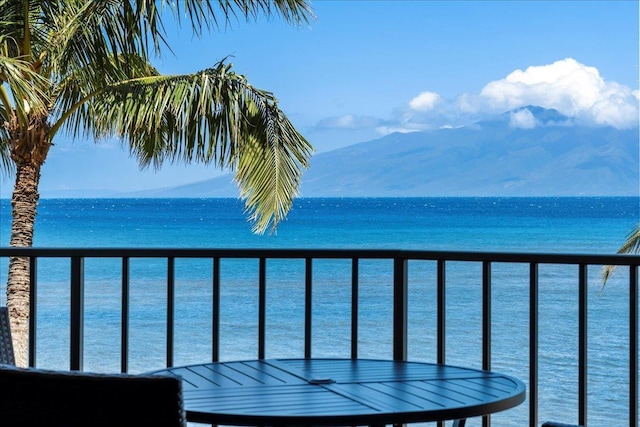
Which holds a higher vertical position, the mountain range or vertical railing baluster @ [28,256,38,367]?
the mountain range

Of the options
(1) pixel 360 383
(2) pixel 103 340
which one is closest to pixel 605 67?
(2) pixel 103 340

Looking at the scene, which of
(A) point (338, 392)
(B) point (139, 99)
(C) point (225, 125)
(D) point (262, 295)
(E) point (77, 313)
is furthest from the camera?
(C) point (225, 125)

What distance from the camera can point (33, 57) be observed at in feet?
25.0

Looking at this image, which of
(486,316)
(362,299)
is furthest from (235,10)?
(362,299)

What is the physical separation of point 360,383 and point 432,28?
43.9 m

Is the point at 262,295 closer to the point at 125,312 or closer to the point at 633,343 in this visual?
the point at 125,312

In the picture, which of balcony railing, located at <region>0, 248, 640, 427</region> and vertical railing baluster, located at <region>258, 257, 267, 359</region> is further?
vertical railing baluster, located at <region>258, 257, 267, 359</region>

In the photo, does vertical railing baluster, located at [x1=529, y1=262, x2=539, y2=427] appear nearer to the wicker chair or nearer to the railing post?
the railing post

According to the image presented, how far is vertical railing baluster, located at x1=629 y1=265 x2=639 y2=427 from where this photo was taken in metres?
3.38

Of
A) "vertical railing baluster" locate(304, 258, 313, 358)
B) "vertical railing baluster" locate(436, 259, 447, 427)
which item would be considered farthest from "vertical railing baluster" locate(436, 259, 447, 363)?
"vertical railing baluster" locate(304, 258, 313, 358)

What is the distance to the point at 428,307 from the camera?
851 inches

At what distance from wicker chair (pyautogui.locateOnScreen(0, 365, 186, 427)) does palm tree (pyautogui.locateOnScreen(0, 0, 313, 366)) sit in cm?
541

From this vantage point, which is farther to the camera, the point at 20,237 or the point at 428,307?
the point at 428,307

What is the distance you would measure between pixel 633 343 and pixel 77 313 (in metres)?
2.27
